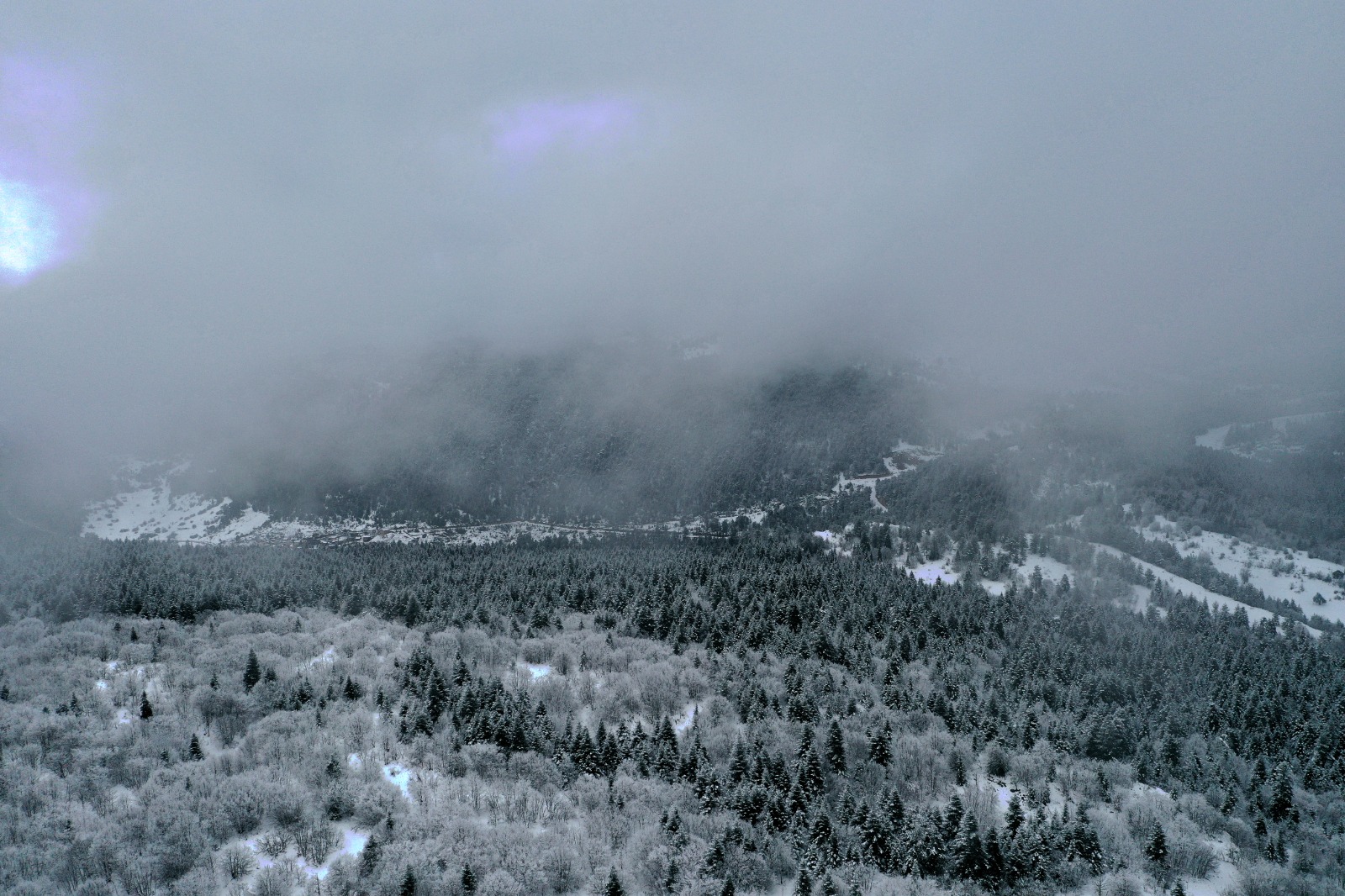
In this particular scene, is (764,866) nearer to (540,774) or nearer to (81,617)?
Answer: (540,774)

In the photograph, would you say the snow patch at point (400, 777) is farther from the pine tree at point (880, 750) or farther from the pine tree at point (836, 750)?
the pine tree at point (880, 750)

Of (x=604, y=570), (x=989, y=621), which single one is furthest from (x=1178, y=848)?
(x=604, y=570)

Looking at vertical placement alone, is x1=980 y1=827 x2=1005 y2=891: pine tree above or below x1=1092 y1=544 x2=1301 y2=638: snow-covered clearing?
above

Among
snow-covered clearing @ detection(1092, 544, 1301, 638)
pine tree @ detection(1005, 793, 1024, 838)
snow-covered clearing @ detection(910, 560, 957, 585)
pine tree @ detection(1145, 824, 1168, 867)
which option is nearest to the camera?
pine tree @ detection(1145, 824, 1168, 867)

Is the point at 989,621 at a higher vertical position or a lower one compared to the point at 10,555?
lower

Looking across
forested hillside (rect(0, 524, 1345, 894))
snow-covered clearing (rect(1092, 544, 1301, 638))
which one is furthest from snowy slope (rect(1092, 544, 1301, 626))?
forested hillside (rect(0, 524, 1345, 894))

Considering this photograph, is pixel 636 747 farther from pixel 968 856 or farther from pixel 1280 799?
pixel 1280 799

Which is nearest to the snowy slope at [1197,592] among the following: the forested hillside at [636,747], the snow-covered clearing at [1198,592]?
the snow-covered clearing at [1198,592]

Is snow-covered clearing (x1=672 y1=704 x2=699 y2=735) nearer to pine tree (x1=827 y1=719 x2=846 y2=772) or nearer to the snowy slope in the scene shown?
pine tree (x1=827 y1=719 x2=846 y2=772)
